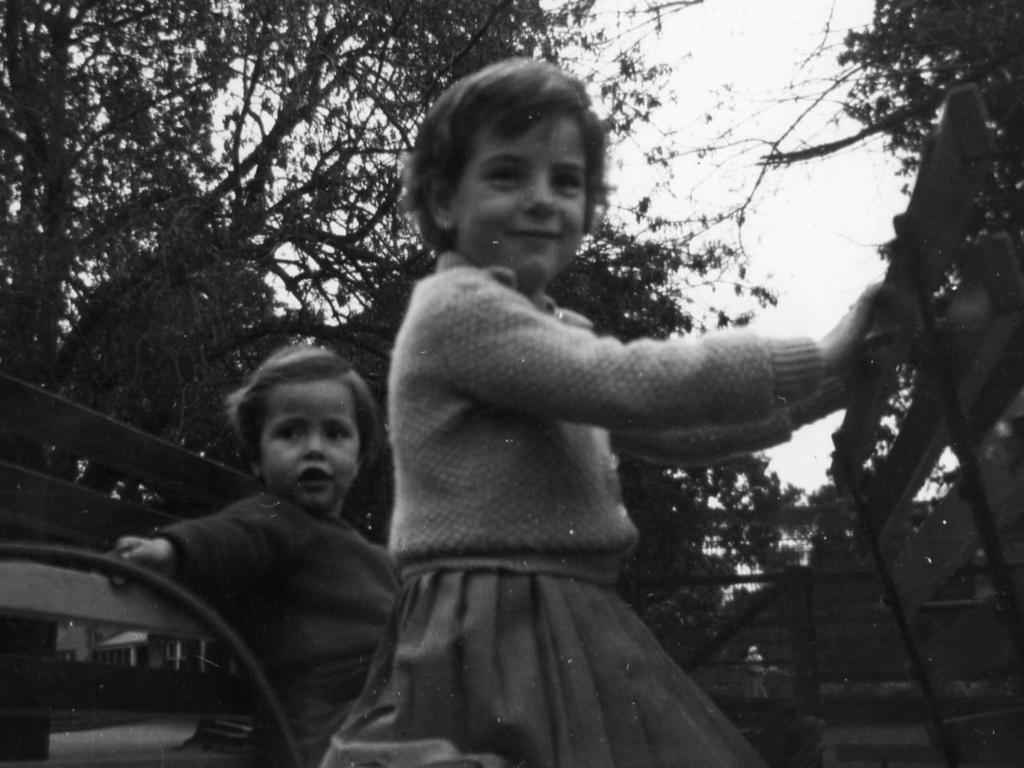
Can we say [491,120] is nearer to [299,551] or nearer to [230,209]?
[299,551]

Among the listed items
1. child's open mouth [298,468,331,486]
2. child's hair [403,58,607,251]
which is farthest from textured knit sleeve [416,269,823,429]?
child's open mouth [298,468,331,486]

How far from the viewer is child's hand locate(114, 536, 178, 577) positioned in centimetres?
234

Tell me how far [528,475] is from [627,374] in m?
0.15

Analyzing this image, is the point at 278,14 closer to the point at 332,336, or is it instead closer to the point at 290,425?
the point at 332,336

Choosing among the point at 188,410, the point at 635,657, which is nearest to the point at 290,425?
the point at 635,657

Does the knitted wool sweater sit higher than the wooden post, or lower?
lower

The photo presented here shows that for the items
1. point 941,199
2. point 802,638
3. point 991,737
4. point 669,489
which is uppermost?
point 669,489

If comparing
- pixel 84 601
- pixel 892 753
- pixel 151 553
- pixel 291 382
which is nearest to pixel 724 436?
pixel 84 601

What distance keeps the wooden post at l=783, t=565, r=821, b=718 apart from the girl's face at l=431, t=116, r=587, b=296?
15.9ft

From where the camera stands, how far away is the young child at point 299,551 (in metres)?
2.51

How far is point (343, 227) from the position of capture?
9.70 metres

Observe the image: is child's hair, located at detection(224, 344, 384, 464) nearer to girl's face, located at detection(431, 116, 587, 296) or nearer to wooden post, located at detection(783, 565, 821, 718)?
girl's face, located at detection(431, 116, 587, 296)

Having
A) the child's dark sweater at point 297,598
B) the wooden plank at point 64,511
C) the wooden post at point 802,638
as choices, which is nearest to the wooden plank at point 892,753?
the child's dark sweater at point 297,598

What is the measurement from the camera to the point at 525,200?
1.64 meters
